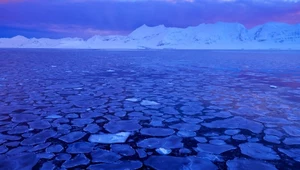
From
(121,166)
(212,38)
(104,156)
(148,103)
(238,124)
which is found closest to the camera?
(121,166)

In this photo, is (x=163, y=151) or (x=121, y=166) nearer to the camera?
(x=121, y=166)

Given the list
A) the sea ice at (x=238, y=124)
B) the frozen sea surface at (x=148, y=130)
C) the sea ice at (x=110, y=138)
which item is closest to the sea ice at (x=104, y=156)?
the frozen sea surface at (x=148, y=130)

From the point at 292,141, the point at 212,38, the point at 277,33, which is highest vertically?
the point at 277,33

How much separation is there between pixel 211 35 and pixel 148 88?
419 feet

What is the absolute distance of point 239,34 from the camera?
5207 inches

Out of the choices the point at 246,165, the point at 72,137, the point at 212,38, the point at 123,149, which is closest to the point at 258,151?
the point at 246,165

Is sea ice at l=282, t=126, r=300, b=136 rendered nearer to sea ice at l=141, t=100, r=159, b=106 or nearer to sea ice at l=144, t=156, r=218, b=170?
sea ice at l=144, t=156, r=218, b=170

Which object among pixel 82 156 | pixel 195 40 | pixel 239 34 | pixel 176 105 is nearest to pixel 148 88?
pixel 176 105

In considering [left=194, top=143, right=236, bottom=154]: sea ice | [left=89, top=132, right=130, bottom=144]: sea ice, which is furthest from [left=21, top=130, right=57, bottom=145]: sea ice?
[left=194, top=143, right=236, bottom=154]: sea ice

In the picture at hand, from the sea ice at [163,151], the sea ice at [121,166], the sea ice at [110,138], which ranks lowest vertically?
the sea ice at [163,151]

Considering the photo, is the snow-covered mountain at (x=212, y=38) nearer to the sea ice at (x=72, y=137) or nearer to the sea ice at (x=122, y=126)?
the sea ice at (x=122, y=126)

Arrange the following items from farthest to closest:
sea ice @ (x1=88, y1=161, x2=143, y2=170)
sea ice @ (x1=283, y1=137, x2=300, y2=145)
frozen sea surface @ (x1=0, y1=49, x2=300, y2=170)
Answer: sea ice @ (x1=283, y1=137, x2=300, y2=145) → frozen sea surface @ (x1=0, y1=49, x2=300, y2=170) → sea ice @ (x1=88, y1=161, x2=143, y2=170)

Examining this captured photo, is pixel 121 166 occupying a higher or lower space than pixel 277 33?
lower

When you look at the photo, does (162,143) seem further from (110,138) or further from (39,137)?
(39,137)
